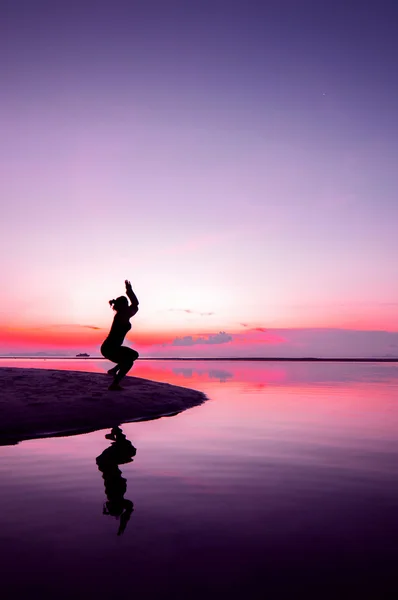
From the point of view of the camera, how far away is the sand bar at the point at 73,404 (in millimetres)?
15109

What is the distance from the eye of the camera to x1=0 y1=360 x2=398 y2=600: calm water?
4961 millimetres

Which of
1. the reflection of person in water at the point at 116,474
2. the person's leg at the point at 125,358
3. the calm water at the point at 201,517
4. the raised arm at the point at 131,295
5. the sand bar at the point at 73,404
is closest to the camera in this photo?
the calm water at the point at 201,517

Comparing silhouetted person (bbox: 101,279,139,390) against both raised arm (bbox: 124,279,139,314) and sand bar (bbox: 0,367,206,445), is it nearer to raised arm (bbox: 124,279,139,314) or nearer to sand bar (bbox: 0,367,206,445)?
raised arm (bbox: 124,279,139,314)

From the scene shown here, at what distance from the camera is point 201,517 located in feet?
23.2

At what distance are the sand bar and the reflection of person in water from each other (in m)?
1.93

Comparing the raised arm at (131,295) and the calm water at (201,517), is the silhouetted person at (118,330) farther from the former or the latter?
the calm water at (201,517)

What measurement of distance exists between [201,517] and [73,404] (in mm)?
11611

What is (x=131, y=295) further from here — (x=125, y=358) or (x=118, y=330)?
(x=125, y=358)

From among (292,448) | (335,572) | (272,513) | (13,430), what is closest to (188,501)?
(272,513)

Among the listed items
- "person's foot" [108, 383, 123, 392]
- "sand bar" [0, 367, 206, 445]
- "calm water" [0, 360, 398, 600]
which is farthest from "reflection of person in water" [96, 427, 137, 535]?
"person's foot" [108, 383, 123, 392]

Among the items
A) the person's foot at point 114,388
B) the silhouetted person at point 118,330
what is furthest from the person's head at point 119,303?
the person's foot at point 114,388

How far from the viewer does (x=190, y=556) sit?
5.60 meters

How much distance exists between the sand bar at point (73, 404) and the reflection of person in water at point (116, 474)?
1.93 meters

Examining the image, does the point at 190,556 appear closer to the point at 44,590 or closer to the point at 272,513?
the point at 44,590
